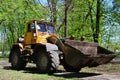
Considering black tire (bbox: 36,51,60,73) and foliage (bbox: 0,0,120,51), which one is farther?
foliage (bbox: 0,0,120,51)

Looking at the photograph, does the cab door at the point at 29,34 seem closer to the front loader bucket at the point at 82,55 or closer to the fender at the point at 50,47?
the fender at the point at 50,47

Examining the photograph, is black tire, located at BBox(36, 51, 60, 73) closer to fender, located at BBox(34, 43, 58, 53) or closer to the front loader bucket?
fender, located at BBox(34, 43, 58, 53)

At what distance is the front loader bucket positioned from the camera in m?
14.7

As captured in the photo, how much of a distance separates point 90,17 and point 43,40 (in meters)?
28.1

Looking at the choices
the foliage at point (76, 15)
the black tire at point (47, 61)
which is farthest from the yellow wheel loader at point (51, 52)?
the foliage at point (76, 15)

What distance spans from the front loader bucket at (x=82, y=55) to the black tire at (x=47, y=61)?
67 centimetres

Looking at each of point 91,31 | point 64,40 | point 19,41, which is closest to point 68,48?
point 64,40

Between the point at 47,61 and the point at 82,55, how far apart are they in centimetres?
195

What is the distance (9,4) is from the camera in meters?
48.4

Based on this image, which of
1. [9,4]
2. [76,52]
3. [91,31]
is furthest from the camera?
[9,4]

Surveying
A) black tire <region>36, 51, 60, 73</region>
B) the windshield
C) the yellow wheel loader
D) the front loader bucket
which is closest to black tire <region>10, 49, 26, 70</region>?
the yellow wheel loader

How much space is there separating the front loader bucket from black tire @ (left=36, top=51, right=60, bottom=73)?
67cm

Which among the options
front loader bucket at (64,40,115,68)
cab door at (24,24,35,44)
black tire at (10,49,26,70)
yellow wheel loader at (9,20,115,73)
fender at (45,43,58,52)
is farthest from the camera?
black tire at (10,49,26,70)

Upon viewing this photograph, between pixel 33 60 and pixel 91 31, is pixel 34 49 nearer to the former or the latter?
pixel 33 60
